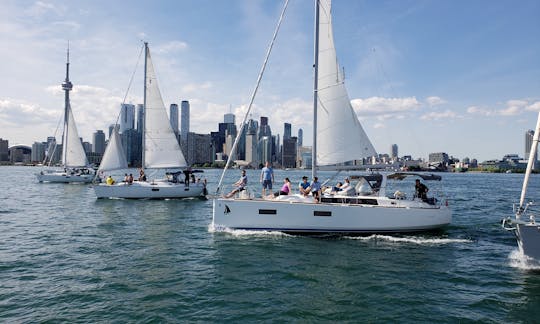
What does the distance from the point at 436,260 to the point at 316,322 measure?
714cm

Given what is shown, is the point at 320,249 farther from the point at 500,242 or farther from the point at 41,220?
the point at 41,220

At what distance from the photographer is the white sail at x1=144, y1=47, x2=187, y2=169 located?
32062 mm

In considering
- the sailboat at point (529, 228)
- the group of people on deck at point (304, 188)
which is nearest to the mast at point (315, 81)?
the group of people on deck at point (304, 188)

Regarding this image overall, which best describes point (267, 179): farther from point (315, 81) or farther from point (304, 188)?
point (315, 81)

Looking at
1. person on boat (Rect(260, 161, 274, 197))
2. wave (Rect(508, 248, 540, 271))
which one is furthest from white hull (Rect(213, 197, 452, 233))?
wave (Rect(508, 248, 540, 271))

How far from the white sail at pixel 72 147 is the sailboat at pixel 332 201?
44.0 m

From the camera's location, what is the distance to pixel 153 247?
1459 centimetres

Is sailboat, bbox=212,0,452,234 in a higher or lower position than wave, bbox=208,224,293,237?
higher

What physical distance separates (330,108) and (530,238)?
9.48 m

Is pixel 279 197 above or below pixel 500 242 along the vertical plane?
above

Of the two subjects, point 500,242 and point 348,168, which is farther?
point 348,168

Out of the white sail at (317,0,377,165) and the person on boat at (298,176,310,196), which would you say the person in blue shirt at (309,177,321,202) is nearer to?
the person on boat at (298,176,310,196)

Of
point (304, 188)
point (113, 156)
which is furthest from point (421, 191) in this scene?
point (113, 156)

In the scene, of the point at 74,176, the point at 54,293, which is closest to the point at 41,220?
the point at 54,293
